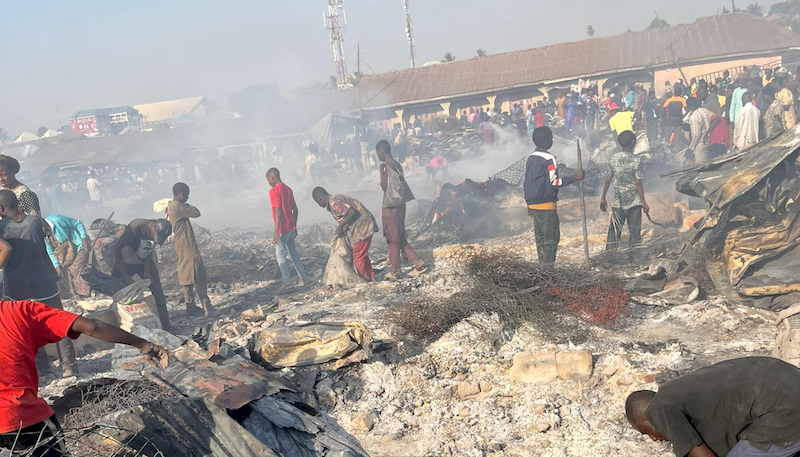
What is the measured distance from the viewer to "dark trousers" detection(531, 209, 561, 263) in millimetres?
6863

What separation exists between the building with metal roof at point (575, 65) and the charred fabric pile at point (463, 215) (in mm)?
14223

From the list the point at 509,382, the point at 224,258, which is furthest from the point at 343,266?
the point at 509,382

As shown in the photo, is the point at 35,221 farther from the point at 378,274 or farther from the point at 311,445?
the point at 378,274

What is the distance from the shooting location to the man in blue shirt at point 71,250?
7703 millimetres

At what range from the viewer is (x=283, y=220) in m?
8.56

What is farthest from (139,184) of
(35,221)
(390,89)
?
(35,221)

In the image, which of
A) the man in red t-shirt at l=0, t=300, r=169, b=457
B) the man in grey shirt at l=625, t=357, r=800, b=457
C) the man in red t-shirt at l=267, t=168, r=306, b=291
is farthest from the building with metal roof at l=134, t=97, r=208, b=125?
the man in grey shirt at l=625, t=357, r=800, b=457

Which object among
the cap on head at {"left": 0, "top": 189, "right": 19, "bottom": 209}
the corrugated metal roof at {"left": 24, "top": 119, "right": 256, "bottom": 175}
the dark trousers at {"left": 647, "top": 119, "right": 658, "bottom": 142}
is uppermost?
the corrugated metal roof at {"left": 24, "top": 119, "right": 256, "bottom": 175}

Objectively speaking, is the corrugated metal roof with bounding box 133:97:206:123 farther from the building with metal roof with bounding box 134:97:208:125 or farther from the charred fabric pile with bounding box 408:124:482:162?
the charred fabric pile with bounding box 408:124:482:162

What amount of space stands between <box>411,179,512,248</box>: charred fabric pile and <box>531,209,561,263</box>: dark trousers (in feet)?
12.5

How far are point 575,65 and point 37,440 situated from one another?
1034 inches

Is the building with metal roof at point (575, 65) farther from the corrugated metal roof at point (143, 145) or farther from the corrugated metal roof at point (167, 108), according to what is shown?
the corrugated metal roof at point (167, 108)

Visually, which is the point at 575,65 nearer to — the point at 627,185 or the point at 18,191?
the point at 627,185

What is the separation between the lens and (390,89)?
30031 mm
